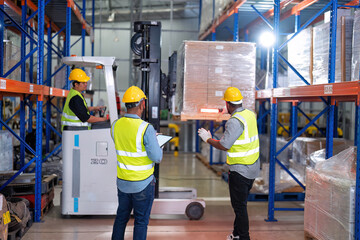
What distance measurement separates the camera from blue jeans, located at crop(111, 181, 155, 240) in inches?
168

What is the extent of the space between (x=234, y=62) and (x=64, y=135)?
2888mm

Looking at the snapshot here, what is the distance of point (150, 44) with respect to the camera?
663 centimetres

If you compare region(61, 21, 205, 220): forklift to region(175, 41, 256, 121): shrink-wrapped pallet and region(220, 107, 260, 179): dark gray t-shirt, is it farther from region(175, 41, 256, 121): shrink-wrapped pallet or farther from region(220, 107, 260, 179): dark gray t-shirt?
region(220, 107, 260, 179): dark gray t-shirt

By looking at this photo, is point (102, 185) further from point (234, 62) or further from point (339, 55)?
point (339, 55)

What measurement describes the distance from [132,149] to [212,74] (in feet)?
9.55

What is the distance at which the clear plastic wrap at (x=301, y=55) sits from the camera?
678 cm

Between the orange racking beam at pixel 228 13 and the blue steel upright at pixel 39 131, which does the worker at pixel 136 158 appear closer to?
the blue steel upright at pixel 39 131

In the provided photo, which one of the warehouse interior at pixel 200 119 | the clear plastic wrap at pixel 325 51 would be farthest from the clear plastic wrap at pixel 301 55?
the clear plastic wrap at pixel 325 51

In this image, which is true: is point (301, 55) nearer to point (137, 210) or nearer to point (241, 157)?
point (241, 157)

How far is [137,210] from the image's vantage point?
429 cm

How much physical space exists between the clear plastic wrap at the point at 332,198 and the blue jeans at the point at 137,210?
204 cm

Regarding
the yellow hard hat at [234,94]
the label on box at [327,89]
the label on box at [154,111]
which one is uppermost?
the label on box at [327,89]

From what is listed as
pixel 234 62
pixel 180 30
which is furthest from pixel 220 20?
pixel 180 30

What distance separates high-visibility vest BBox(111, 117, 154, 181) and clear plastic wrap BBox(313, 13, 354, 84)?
3186 mm
